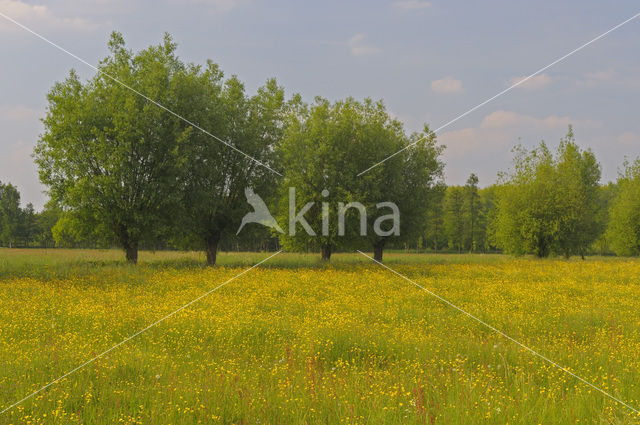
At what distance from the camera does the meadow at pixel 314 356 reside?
511 centimetres

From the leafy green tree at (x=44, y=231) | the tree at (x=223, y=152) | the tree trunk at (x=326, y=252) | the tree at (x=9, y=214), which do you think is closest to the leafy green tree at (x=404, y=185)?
the tree trunk at (x=326, y=252)

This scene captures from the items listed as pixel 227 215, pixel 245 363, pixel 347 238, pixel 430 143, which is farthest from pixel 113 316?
pixel 430 143

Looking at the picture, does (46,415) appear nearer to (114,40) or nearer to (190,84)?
(190,84)

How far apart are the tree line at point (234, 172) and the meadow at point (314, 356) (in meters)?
9.49

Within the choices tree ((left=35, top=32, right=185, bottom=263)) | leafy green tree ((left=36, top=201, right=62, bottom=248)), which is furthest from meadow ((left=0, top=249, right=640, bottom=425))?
leafy green tree ((left=36, top=201, right=62, bottom=248))

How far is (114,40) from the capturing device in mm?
25812

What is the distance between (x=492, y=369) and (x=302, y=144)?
25.2 metres

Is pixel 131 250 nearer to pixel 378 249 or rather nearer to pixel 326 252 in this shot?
pixel 326 252

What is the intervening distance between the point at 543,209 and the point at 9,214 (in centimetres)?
9231

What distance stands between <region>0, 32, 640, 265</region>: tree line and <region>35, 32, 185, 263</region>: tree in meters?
0.08

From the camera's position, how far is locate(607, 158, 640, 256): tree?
144 feet

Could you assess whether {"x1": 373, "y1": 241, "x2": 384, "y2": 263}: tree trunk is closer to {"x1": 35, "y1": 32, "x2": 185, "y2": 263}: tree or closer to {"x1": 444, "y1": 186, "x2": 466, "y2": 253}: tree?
{"x1": 35, "y1": 32, "x2": 185, "y2": 263}: tree

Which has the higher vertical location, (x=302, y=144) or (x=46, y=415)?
(x=302, y=144)

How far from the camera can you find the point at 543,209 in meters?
39.1
